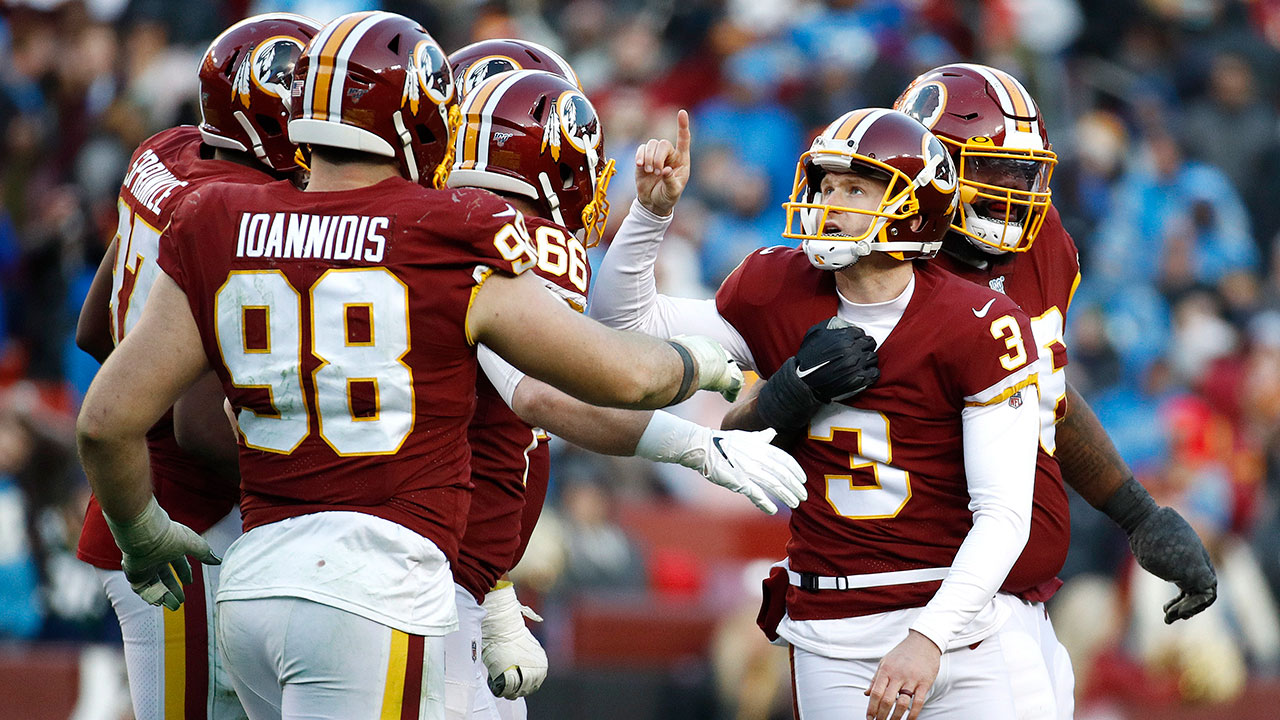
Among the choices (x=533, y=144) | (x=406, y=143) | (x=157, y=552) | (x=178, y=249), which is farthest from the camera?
(x=533, y=144)

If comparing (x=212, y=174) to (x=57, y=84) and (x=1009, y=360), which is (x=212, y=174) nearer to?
(x=1009, y=360)

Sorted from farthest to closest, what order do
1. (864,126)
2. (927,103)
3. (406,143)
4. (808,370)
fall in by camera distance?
(927,103), (864,126), (808,370), (406,143)

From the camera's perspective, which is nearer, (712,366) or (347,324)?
(347,324)

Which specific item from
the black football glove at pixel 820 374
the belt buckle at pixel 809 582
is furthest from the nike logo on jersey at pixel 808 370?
the belt buckle at pixel 809 582

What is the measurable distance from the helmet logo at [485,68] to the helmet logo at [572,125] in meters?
0.63

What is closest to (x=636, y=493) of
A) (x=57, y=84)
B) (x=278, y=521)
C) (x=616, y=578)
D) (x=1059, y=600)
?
(x=616, y=578)

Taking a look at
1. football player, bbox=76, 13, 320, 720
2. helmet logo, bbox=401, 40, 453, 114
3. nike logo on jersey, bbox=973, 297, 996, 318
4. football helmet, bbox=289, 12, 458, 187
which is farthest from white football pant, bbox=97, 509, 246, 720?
nike logo on jersey, bbox=973, 297, 996, 318

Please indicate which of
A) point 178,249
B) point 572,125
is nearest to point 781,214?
point 572,125

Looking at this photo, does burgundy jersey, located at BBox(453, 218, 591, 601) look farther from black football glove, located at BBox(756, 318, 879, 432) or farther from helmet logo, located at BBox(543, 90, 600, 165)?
black football glove, located at BBox(756, 318, 879, 432)

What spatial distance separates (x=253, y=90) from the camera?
4.08 meters

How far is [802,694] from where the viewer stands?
4020 millimetres

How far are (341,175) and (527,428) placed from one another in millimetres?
971

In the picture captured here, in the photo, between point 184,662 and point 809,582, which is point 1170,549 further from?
point 184,662

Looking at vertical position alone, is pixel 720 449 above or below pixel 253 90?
below
